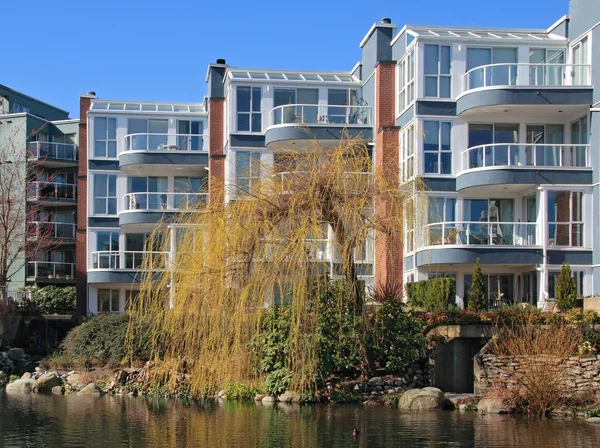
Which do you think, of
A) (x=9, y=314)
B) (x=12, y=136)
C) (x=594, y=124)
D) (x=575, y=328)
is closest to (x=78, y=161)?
(x=12, y=136)

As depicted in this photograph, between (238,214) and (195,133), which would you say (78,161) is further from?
(238,214)

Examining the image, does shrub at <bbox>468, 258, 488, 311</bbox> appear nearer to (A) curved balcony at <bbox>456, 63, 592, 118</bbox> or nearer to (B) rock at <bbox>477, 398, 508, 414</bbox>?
(B) rock at <bbox>477, 398, 508, 414</bbox>

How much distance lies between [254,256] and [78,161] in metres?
31.3

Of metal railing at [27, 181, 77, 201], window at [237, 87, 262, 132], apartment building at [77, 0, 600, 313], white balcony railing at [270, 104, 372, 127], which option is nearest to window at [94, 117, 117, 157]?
metal railing at [27, 181, 77, 201]

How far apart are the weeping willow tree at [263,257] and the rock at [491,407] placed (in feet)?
16.5

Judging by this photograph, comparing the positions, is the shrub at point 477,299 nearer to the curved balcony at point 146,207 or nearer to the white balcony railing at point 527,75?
the white balcony railing at point 527,75

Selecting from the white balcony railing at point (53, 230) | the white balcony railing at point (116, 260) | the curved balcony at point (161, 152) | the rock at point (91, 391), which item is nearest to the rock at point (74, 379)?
the rock at point (91, 391)

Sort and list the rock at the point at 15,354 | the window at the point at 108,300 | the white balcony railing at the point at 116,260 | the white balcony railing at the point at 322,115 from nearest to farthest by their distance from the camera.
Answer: the rock at the point at 15,354 < the white balcony railing at the point at 322,115 < the white balcony railing at the point at 116,260 < the window at the point at 108,300

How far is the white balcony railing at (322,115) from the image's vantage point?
137ft

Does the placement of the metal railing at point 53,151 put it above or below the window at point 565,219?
above

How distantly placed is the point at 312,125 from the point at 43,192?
21.1m

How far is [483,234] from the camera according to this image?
35.4m

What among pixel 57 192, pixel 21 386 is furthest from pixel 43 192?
pixel 21 386

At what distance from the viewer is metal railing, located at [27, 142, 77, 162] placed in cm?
5312
